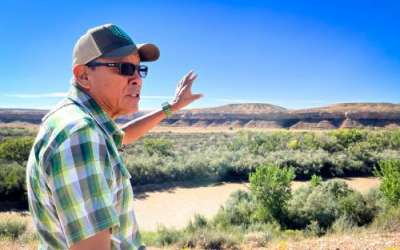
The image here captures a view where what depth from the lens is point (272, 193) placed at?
1123 centimetres

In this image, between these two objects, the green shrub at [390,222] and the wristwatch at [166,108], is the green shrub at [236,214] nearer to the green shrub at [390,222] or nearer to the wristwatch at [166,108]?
the green shrub at [390,222]

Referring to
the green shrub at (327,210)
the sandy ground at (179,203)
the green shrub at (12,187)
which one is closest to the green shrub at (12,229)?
the sandy ground at (179,203)

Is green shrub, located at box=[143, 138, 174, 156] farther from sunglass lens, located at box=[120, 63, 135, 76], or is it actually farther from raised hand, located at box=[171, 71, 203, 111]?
sunglass lens, located at box=[120, 63, 135, 76]

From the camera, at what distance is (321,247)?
23.9 ft

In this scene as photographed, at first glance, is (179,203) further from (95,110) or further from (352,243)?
(95,110)

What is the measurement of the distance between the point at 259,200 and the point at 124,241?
395 inches

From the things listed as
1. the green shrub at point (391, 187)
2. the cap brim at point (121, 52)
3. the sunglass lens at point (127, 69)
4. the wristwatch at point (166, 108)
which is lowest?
the green shrub at point (391, 187)

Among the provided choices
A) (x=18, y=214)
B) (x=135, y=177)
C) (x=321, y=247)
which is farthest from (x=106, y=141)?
(x=135, y=177)

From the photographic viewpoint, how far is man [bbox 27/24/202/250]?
1.25 m

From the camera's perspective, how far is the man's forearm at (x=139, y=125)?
3.02m

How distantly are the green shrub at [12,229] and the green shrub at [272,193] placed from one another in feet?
18.7

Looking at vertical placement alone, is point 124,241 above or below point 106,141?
below

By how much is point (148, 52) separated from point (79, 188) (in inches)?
38.3

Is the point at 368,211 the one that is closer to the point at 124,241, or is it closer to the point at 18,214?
the point at 18,214
